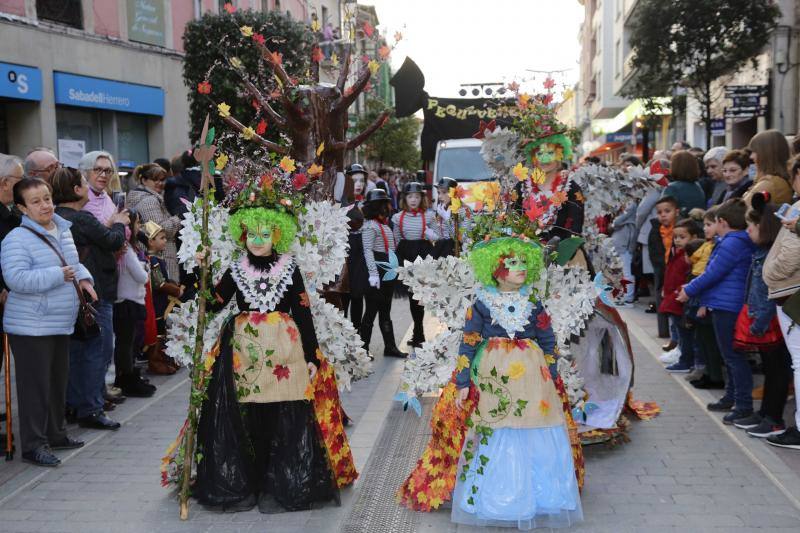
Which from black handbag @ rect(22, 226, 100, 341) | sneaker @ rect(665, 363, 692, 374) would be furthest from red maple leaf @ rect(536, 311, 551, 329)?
sneaker @ rect(665, 363, 692, 374)

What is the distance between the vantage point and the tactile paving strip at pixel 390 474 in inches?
177

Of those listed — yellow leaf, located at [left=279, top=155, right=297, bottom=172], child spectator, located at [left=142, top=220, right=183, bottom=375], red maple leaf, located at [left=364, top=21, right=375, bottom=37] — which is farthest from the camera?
child spectator, located at [left=142, top=220, right=183, bottom=375]

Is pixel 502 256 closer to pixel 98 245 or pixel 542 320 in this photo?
pixel 542 320

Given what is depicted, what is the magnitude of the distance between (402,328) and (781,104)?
1023 cm

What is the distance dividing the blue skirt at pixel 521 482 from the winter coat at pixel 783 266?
7.39 feet

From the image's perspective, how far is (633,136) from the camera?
1304 inches

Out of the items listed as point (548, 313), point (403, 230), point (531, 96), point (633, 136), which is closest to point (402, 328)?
point (403, 230)

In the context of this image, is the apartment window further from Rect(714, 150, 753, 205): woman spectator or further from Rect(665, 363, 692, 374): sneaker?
Rect(665, 363, 692, 374): sneaker

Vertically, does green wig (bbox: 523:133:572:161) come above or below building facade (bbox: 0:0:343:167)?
below

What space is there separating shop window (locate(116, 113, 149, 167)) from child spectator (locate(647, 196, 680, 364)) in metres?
11.9

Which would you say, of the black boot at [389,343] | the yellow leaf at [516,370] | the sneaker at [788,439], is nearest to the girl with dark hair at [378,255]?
the black boot at [389,343]

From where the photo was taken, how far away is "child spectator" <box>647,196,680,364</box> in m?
9.06

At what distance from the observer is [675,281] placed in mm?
8055

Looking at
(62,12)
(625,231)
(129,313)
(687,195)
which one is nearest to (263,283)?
(129,313)
